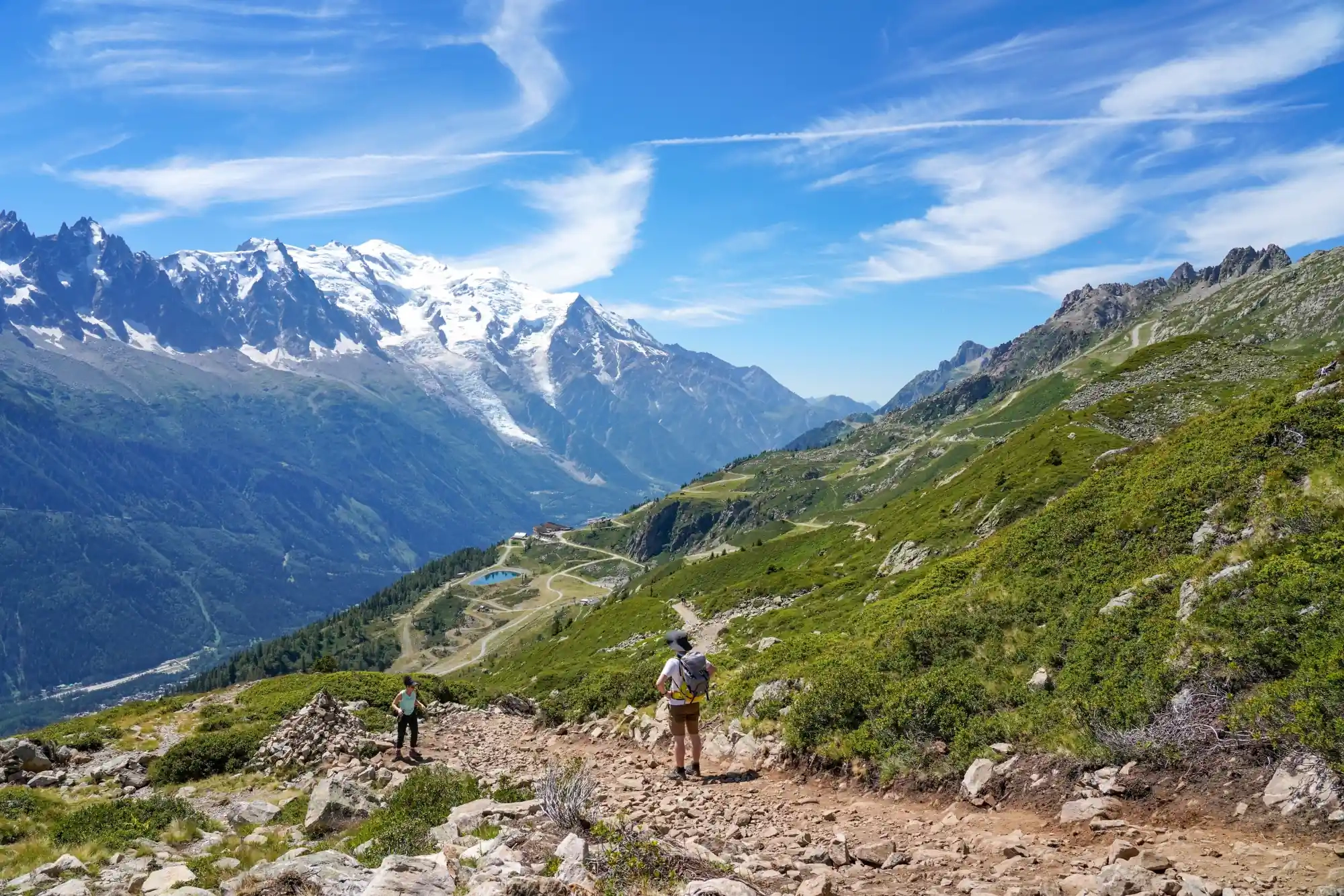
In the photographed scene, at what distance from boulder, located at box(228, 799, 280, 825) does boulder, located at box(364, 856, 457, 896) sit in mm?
10833

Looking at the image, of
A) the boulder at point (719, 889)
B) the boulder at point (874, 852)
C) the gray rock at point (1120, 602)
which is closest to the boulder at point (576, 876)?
the boulder at point (719, 889)

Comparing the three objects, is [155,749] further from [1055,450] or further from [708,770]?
[1055,450]

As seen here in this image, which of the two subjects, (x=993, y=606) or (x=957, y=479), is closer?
(x=993, y=606)

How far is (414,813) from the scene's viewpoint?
16.3m

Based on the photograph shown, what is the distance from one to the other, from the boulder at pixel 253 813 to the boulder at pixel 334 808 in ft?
4.58

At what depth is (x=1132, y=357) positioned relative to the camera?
10225cm

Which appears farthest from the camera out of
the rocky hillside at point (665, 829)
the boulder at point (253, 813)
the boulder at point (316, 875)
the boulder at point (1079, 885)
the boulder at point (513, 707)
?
the boulder at point (513, 707)

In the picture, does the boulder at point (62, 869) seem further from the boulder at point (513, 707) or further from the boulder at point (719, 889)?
the boulder at point (513, 707)

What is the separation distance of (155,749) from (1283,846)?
38.4m

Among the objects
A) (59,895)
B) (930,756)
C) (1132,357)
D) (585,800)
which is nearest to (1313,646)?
(930,756)

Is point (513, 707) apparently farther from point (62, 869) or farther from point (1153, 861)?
point (1153, 861)

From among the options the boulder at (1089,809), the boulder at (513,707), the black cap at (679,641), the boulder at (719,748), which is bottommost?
the boulder at (513,707)

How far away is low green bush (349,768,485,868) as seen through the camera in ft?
44.8

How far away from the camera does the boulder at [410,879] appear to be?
1029 cm
